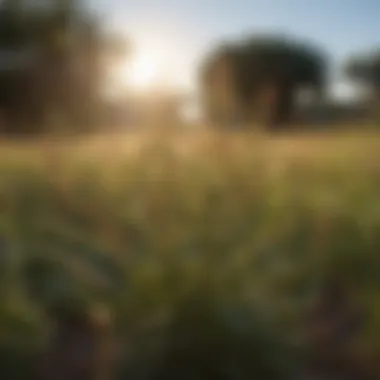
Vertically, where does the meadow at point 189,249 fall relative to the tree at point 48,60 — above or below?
below

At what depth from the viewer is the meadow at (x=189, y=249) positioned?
197 centimetres

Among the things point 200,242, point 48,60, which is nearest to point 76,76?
point 48,60

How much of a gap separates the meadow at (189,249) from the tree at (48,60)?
55.1 inches

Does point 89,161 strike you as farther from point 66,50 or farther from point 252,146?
point 66,50

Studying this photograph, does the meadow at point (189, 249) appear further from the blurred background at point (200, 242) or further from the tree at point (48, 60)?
the tree at point (48, 60)

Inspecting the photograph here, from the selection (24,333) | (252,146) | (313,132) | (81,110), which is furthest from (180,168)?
(81,110)

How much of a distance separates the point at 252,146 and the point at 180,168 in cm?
45

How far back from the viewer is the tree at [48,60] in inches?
177

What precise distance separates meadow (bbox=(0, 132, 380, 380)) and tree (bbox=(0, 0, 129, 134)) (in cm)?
140

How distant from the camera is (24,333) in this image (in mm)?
1985

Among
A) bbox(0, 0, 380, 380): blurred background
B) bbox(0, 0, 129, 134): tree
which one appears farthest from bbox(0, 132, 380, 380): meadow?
bbox(0, 0, 129, 134): tree

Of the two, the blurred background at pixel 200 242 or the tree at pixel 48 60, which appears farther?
the tree at pixel 48 60

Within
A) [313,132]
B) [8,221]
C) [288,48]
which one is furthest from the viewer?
[288,48]

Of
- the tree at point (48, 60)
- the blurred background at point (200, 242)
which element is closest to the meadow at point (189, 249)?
the blurred background at point (200, 242)
